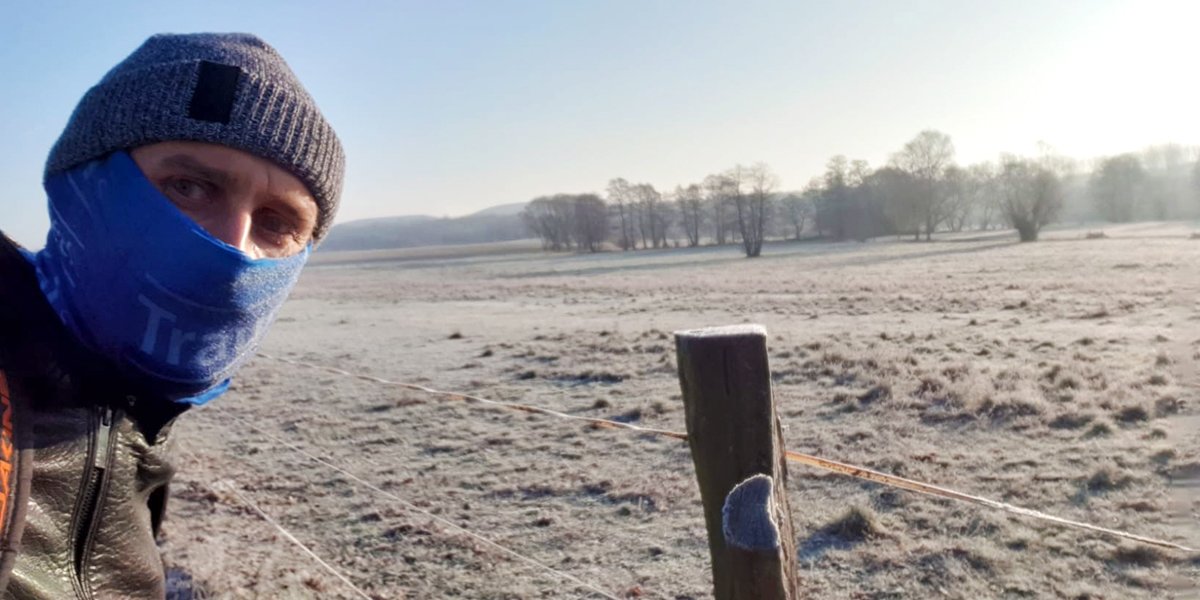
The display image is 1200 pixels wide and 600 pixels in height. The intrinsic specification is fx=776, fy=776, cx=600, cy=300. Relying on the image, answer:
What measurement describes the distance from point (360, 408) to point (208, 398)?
8.08 metres

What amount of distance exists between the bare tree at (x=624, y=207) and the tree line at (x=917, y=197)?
16 centimetres

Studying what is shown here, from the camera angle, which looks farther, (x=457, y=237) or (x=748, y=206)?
(x=457, y=237)

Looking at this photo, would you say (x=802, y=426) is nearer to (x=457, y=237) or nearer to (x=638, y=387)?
(x=638, y=387)

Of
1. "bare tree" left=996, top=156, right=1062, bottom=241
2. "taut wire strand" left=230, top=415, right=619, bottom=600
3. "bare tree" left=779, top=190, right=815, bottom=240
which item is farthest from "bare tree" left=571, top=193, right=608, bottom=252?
"taut wire strand" left=230, top=415, right=619, bottom=600

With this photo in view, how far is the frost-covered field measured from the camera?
14.8 ft

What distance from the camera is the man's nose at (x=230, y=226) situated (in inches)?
57.1

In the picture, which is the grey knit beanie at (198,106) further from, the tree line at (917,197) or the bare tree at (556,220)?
the bare tree at (556,220)

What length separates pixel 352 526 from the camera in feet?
17.7

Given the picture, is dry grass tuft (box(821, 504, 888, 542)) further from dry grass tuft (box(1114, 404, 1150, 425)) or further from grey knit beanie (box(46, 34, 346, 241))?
grey knit beanie (box(46, 34, 346, 241))

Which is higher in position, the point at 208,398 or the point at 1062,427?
the point at 208,398

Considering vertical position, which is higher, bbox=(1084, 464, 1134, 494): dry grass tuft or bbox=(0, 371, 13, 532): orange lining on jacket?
bbox=(0, 371, 13, 532): orange lining on jacket

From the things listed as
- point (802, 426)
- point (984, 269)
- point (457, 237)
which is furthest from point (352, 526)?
point (457, 237)

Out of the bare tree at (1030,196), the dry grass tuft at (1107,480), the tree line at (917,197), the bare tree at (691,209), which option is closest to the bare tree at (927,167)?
the tree line at (917,197)

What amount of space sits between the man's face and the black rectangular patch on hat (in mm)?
54
